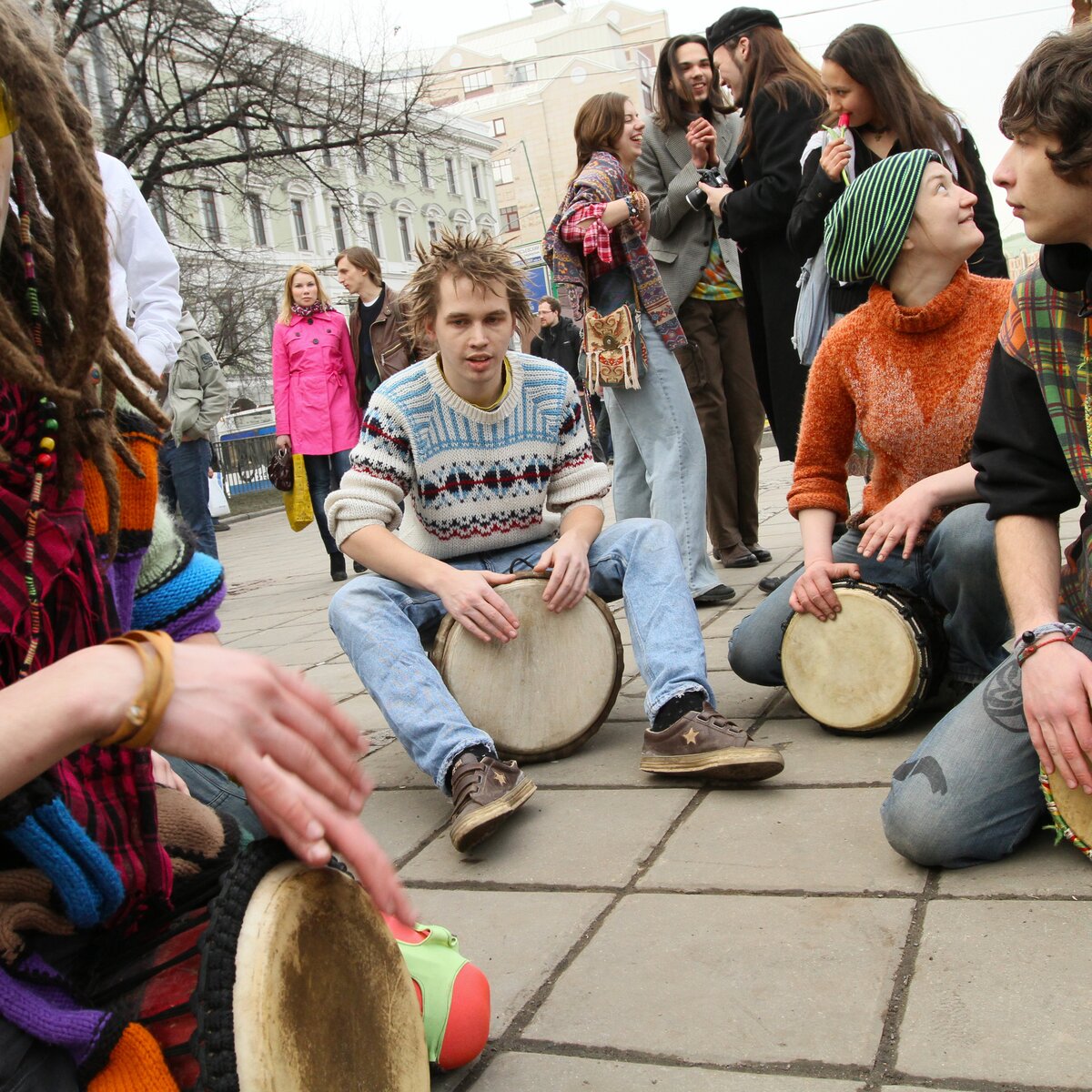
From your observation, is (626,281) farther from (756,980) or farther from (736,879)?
(756,980)

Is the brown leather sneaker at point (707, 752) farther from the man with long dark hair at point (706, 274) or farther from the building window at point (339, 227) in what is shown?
the building window at point (339, 227)

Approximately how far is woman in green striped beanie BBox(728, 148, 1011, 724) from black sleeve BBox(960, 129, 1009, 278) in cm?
78

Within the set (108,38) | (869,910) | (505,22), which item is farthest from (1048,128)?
(505,22)

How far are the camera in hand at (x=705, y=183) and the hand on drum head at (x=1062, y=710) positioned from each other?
338cm

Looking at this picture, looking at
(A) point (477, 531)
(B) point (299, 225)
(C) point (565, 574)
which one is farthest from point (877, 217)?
(B) point (299, 225)

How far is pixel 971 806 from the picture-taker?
6.75 feet

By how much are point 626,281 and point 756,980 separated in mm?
3477

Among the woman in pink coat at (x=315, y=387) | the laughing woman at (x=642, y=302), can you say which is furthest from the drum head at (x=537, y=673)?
the woman in pink coat at (x=315, y=387)

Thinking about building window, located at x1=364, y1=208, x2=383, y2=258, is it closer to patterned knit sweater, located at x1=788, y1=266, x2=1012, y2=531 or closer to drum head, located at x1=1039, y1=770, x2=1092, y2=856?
patterned knit sweater, located at x1=788, y1=266, x2=1012, y2=531

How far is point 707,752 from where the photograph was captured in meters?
2.66

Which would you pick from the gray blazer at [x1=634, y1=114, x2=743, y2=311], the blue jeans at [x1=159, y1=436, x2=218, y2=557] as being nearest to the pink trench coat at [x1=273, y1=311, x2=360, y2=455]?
the blue jeans at [x1=159, y1=436, x2=218, y2=557]

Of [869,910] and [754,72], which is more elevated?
[754,72]

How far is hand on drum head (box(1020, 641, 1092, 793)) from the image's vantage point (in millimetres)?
1925

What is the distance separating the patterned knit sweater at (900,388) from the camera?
2.93 meters
